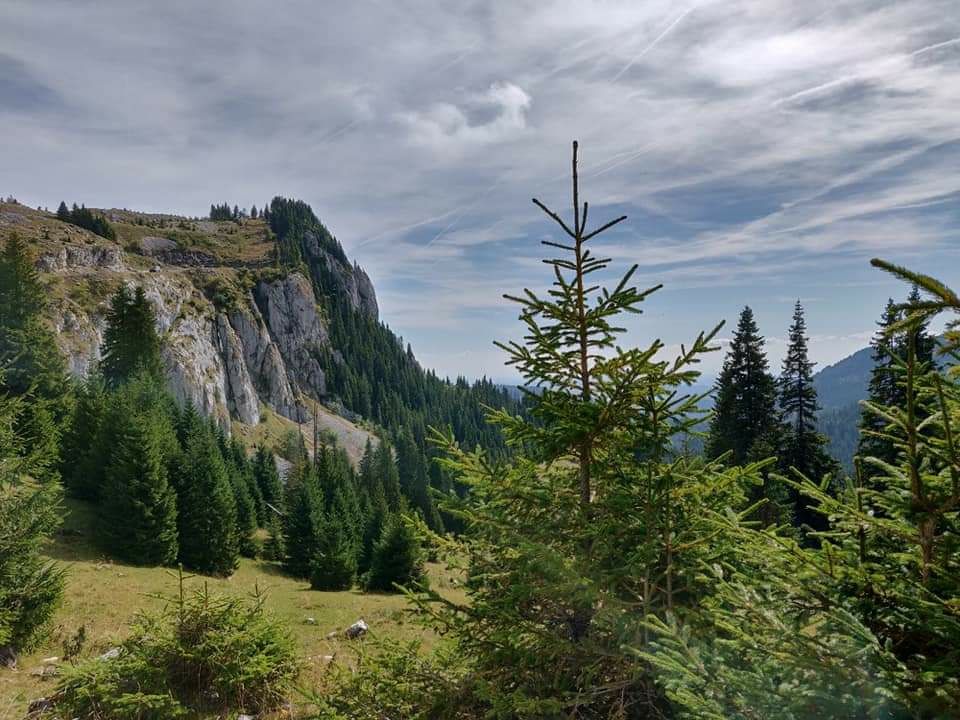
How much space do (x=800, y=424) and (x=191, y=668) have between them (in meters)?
36.3

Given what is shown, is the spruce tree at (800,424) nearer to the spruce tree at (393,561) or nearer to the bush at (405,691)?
the spruce tree at (393,561)

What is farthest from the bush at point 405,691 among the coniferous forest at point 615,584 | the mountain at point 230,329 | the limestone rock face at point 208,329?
the limestone rock face at point 208,329

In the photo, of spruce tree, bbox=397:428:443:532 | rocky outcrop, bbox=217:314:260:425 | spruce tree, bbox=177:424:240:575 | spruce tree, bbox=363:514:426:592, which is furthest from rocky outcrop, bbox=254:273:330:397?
spruce tree, bbox=363:514:426:592

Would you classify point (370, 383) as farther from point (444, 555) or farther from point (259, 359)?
point (444, 555)

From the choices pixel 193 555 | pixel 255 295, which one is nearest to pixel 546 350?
pixel 193 555

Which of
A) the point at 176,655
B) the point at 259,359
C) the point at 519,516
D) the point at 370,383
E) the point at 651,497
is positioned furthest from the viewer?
the point at 370,383

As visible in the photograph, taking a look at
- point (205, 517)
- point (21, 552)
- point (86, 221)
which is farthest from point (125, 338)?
point (86, 221)

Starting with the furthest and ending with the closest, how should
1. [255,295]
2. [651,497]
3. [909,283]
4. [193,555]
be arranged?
[255,295] < [193,555] < [651,497] < [909,283]

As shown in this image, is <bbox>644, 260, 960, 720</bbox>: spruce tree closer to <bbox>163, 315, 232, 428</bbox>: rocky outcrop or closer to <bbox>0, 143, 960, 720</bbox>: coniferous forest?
<bbox>0, 143, 960, 720</bbox>: coniferous forest

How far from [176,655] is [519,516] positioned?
323 inches

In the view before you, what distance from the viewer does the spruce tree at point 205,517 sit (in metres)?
33.6

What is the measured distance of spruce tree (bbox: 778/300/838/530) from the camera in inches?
1254

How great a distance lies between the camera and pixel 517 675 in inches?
228

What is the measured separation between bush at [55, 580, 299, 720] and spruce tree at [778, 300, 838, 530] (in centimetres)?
2998
